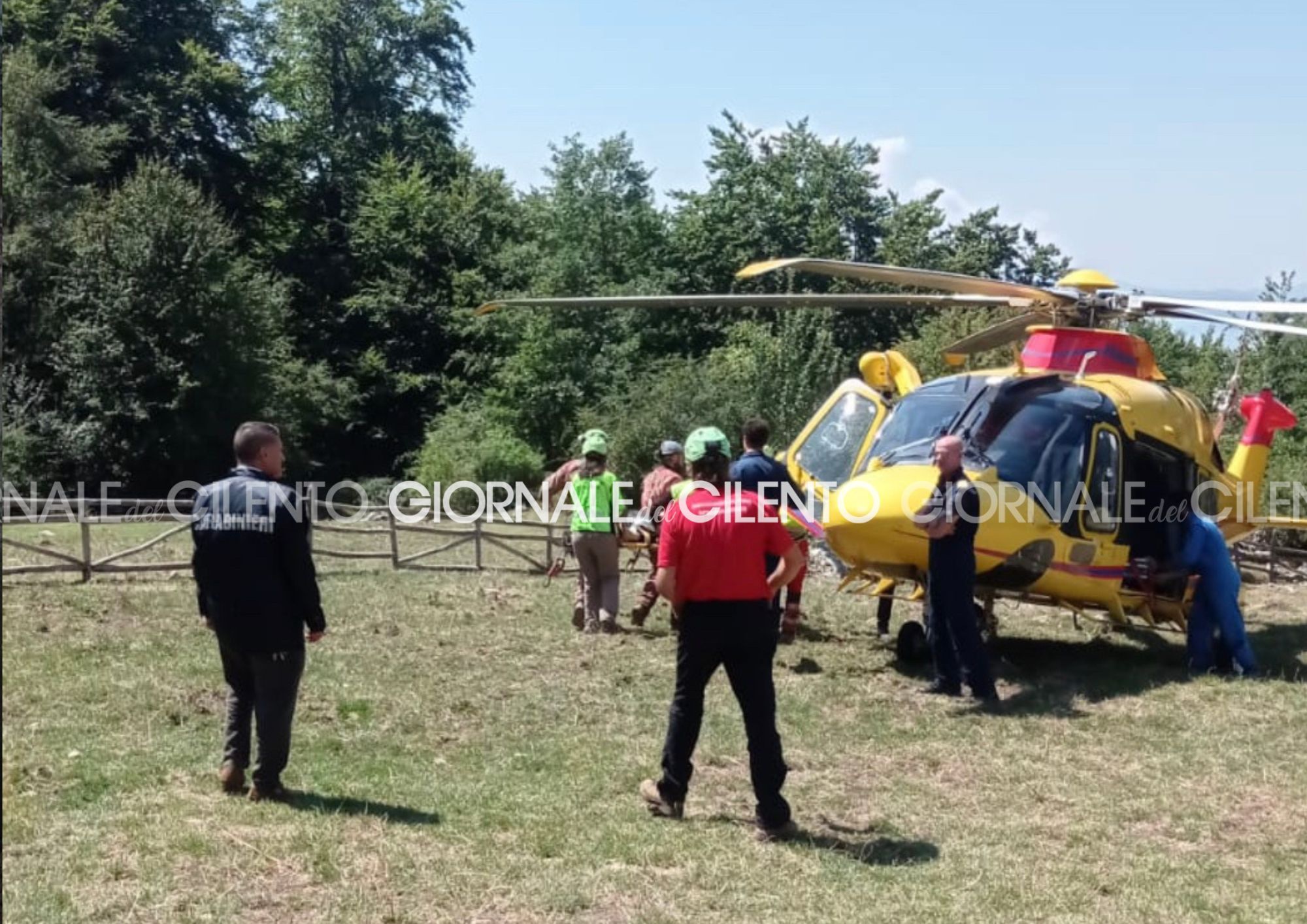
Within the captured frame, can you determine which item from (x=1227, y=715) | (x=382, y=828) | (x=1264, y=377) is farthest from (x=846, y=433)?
(x=1264, y=377)

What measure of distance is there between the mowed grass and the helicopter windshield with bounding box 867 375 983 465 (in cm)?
166

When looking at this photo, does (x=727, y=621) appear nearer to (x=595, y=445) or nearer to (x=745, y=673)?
(x=745, y=673)

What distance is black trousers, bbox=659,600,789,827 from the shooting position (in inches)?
236

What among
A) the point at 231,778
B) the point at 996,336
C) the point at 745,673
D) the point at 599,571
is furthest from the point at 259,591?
the point at 996,336

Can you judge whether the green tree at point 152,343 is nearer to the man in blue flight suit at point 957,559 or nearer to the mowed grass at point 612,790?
the mowed grass at point 612,790

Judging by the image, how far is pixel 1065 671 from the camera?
10156 mm

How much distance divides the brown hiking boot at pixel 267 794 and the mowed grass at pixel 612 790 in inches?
4.9

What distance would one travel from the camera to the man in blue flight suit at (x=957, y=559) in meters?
8.75

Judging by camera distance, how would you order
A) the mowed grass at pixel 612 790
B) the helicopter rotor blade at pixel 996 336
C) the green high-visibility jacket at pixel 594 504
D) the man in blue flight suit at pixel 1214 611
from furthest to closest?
the helicopter rotor blade at pixel 996 336 < the green high-visibility jacket at pixel 594 504 < the man in blue flight suit at pixel 1214 611 < the mowed grass at pixel 612 790

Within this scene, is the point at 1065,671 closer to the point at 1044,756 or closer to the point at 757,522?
the point at 1044,756

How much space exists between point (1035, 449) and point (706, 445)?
4.16m

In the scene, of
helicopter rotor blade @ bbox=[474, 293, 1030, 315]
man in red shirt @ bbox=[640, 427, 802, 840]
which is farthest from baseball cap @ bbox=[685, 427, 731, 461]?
helicopter rotor blade @ bbox=[474, 293, 1030, 315]

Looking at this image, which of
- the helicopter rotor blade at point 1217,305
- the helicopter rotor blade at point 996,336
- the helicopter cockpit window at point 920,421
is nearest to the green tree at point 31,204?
the helicopter rotor blade at point 996,336

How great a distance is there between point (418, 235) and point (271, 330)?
8799 mm
